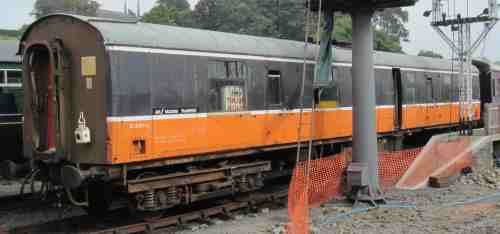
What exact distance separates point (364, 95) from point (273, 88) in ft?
6.04

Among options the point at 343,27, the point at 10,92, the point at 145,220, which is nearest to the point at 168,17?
the point at 343,27

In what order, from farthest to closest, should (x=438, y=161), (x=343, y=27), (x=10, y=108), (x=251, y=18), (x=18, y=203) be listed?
1. (x=343, y=27)
2. (x=251, y=18)
3. (x=438, y=161)
4. (x=10, y=108)
5. (x=18, y=203)

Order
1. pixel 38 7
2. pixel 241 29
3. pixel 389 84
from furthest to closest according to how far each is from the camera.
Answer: pixel 38 7 < pixel 241 29 < pixel 389 84

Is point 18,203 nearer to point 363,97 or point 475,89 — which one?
point 363,97

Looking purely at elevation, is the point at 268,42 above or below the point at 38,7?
below

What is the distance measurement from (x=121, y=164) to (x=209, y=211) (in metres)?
2.11

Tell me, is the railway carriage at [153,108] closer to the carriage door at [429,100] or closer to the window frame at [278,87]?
the window frame at [278,87]

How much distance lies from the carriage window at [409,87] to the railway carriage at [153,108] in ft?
17.6

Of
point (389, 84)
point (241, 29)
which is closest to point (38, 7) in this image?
point (241, 29)

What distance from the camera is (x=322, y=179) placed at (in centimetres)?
1120

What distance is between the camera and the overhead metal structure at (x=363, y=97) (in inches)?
413

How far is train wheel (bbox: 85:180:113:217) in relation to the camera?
9727 millimetres

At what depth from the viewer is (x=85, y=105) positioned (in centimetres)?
852

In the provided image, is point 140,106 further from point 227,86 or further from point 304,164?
point 304,164
